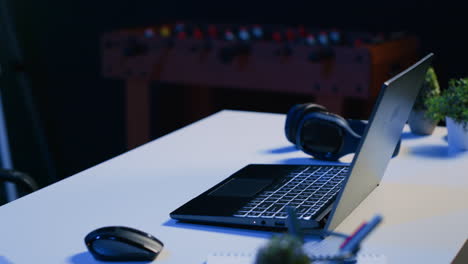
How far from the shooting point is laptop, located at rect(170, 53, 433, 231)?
4.48ft

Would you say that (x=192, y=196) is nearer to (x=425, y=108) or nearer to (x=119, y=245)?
(x=119, y=245)

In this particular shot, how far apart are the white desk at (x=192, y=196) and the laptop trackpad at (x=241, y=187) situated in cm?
7

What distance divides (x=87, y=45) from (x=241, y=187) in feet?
10.8

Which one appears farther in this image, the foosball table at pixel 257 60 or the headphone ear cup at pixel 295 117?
the foosball table at pixel 257 60

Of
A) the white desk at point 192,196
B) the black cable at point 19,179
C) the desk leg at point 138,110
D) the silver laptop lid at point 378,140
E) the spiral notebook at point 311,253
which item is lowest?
the desk leg at point 138,110

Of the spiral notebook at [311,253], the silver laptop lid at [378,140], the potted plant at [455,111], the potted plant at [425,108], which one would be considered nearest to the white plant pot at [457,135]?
the potted plant at [455,111]

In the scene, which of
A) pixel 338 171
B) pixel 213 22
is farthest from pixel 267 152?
pixel 213 22

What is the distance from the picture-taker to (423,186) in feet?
5.81

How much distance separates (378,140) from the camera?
1442 mm

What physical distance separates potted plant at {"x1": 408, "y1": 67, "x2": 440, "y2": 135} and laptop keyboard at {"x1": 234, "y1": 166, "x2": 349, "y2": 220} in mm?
522

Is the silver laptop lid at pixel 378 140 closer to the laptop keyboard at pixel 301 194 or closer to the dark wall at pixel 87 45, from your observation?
the laptop keyboard at pixel 301 194

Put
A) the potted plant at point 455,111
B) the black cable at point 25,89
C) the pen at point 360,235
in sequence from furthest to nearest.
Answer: the black cable at point 25,89
the potted plant at point 455,111
the pen at point 360,235

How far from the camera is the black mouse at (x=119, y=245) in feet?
4.23

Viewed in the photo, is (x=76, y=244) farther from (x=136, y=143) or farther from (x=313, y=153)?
(x=136, y=143)
